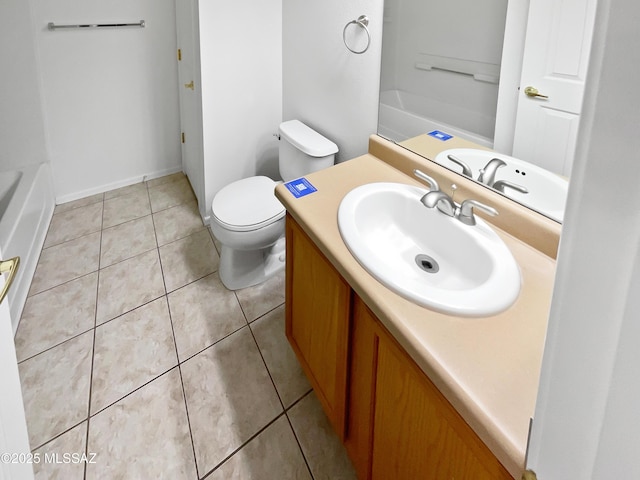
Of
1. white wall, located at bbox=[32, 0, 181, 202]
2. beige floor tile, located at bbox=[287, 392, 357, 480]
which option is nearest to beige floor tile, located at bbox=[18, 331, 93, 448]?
beige floor tile, located at bbox=[287, 392, 357, 480]

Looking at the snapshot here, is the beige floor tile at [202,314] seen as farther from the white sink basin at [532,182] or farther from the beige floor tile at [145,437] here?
the white sink basin at [532,182]

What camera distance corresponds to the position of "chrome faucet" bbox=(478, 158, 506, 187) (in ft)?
3.84

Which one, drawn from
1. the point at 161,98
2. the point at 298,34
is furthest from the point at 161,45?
the point at 298,34

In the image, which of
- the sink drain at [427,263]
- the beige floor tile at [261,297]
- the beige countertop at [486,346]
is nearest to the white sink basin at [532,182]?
the beige countertop at [486,346]

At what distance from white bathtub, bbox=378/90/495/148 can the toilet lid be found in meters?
0.73

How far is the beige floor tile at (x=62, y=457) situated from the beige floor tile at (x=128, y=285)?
627 millimetres

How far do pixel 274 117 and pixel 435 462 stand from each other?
238 cm

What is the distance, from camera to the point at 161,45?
120 inches

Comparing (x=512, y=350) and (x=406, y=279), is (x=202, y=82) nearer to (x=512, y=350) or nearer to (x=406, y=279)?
(x=406, y=279)

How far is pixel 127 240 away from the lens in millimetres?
2645

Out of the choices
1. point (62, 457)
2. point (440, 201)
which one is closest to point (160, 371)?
point (62, 457)

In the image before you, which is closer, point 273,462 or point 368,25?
point 273,462

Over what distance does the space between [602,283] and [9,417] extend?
1034 millimetres

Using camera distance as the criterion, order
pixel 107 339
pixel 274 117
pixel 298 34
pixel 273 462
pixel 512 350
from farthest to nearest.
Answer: pixel 274 117 < pixel 298 34 < pixel 107 339 < pixel 273 462 < pixel 512 350
